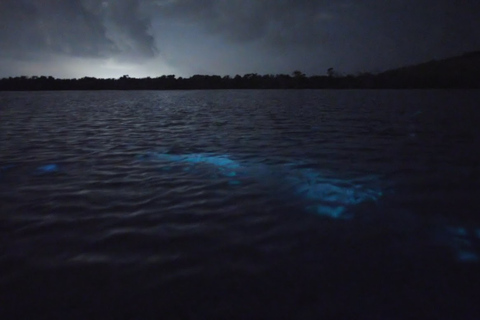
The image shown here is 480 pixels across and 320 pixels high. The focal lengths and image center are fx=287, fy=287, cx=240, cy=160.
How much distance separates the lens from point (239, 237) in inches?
204

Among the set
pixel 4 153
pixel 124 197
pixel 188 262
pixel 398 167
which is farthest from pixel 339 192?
pixel 4 153

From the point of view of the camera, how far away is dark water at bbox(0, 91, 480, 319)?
140 inches

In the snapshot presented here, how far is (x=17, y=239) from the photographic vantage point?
5.07 meters

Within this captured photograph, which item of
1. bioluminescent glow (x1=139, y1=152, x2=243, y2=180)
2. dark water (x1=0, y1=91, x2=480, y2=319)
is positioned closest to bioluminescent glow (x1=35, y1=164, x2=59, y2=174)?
dark water (x1=0, y1=91, x2=480, y2=319)

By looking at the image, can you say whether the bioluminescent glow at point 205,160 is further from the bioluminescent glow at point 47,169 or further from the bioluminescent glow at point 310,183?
the bioluminescent glow at point 47,169

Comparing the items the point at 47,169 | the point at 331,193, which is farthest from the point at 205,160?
the point at 47,169

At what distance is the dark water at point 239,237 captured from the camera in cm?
356

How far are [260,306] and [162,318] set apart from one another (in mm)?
1154

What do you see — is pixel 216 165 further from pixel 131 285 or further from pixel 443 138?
pixel 443 138

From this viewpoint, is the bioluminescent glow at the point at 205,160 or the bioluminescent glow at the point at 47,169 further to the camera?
the bioluminescent glow at the point at 205,160

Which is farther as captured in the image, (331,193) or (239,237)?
(331,193)

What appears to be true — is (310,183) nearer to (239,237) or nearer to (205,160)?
(239,237)

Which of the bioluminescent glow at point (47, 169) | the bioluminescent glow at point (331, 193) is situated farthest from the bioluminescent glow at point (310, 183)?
the bioluminescent glow at point (47, 169)

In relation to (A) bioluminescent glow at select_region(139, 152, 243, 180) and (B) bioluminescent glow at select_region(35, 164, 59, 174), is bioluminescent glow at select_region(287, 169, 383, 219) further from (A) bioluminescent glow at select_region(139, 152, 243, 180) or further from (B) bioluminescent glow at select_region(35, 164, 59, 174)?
(B) bioluminescent glow at select_region(35, 164, 59, 174)
